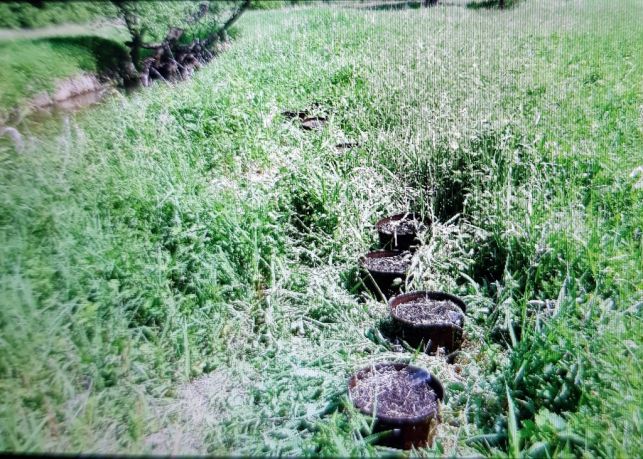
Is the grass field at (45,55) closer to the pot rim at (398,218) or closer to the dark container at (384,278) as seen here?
the dark container at (384,278)

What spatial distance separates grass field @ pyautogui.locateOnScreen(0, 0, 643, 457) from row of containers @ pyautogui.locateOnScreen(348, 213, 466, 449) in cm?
11

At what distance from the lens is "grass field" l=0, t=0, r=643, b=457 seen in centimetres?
→ 192

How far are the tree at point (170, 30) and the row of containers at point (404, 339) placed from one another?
1742mm

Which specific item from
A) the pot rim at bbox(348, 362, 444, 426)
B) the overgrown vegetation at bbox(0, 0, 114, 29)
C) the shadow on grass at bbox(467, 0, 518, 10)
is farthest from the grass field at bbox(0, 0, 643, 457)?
the shadow on grass at bbox(467, 0, 518, 10)

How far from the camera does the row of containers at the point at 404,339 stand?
2.12 m

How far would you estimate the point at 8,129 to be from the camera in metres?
1.95

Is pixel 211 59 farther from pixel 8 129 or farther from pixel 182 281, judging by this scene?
pixel 8 129

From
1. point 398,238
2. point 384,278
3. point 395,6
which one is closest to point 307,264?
point 384,278

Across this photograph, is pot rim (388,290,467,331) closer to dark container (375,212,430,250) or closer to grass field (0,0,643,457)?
grass field (0,0,643,457)

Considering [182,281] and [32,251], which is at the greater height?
[32,251]

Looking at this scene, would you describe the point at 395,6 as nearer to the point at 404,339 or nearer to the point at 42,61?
the point at 404,339

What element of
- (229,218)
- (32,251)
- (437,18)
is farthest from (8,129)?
(437,18)

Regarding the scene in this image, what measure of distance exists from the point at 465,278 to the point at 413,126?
201cm

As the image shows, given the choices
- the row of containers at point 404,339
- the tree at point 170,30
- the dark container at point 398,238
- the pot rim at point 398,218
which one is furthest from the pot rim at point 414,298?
the tree at point 170,30
